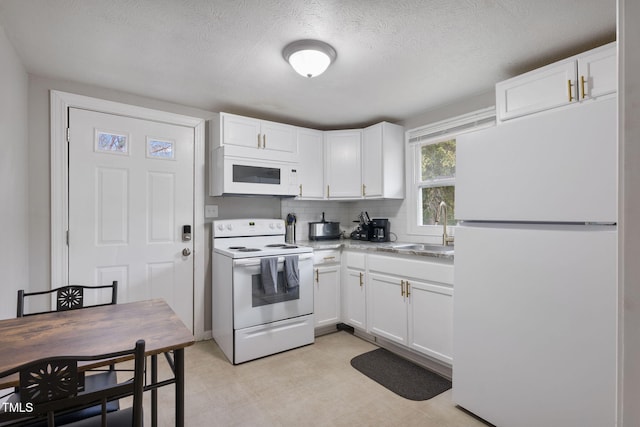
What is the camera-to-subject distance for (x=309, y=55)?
1900 mm

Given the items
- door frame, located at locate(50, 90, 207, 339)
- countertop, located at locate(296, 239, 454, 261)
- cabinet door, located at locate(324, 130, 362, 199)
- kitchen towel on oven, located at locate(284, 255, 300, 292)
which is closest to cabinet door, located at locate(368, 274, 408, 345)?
countertop, located at locate(296, 239, 454, 261)

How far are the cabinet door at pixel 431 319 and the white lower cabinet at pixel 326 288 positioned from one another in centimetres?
87

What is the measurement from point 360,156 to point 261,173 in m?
1.11

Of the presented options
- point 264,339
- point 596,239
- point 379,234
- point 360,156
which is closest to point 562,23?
point 596,239

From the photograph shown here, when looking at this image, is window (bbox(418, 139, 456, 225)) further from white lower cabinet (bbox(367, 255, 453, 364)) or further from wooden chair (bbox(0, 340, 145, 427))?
wooden chair (bbox(0, 340, 145, 427))

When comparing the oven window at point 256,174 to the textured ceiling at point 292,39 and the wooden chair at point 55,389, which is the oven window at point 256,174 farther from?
the wooden chair at point 55,389

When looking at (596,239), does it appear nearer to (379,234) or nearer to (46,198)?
(379,234)

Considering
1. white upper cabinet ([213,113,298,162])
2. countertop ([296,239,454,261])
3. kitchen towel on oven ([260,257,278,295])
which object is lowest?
kitchen towel on oven ([260,257,278,295])

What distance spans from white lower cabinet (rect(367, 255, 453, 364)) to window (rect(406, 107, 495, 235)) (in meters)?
0.71

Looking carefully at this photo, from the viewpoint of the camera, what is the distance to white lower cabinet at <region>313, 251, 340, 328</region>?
305cm

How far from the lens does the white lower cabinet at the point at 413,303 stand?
2248mm

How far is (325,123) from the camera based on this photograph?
3.57 metres
